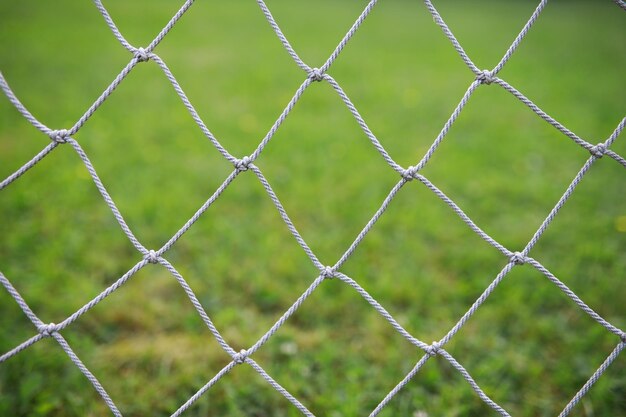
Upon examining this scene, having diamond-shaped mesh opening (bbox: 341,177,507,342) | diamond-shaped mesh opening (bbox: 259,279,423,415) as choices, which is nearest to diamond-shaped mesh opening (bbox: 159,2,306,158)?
diamond-shaped mesh opening (bbox: 341,177,507,342)

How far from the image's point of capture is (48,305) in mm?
1562

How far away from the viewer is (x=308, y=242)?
6.45 feet

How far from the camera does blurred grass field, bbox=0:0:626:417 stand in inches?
53.7

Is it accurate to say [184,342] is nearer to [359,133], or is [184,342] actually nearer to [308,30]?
[359,133]

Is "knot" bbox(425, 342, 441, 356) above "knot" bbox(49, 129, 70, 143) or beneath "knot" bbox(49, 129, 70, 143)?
above

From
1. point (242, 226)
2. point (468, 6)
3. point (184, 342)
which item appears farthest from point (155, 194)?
point (468, 6)

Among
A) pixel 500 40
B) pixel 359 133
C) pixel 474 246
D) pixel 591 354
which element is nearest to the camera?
pixel 591 354

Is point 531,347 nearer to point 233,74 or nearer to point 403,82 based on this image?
point 403,82

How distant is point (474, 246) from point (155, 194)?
5.01 feet

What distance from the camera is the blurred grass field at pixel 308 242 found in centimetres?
136

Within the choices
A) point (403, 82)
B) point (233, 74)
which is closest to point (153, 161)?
point (233, 74)

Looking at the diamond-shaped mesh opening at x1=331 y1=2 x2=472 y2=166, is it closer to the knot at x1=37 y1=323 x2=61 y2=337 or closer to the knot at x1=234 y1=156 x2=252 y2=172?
the knot at x1=234 y1=156 x2=252 y2=172

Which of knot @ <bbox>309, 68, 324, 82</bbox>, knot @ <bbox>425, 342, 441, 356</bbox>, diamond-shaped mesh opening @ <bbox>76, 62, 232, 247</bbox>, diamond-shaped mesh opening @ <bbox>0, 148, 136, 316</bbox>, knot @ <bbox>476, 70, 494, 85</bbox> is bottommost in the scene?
diamond-shaped mesh opening @ <bbox>0, 148, 136, 316</bbox>

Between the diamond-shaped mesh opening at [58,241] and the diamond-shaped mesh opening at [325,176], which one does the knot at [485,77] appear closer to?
the diamond-shaped mesh opening at [325,176]
